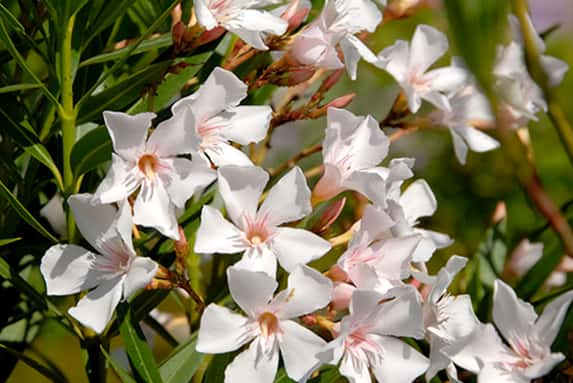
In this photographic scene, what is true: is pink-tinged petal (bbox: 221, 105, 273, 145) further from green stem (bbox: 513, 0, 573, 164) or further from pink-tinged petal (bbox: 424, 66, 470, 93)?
green stem (bbox: 513, 0, 573, 164)

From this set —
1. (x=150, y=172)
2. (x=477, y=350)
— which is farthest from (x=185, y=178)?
(x=477, y=350)

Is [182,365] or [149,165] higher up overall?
[149,165]

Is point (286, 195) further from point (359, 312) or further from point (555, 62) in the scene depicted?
point (555, 62)

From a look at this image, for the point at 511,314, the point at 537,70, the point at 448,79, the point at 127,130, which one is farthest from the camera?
the point at 448,79

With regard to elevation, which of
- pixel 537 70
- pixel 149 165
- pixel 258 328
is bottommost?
pixel 258 328

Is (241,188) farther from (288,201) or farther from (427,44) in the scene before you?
(427,44)

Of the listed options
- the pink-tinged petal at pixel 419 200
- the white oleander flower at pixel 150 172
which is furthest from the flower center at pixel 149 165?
the pink-tinged petal at pixel 419 200

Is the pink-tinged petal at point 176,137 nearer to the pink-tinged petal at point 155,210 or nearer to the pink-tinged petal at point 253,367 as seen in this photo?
the pink-tinged petal at point 155,210
